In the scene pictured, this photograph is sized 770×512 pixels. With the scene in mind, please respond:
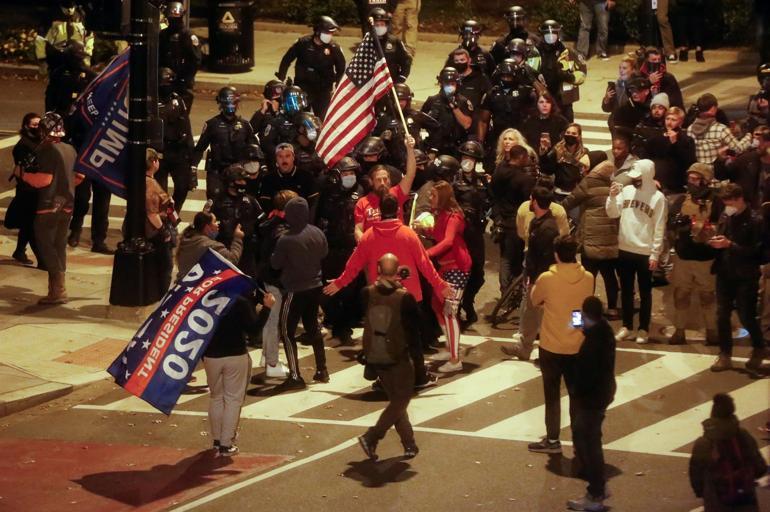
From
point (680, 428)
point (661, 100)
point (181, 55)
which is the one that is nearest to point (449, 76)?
point (661, 100)

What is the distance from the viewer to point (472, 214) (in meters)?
16.9

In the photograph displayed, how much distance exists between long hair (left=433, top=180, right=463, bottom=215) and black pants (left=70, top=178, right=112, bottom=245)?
18.1 ft

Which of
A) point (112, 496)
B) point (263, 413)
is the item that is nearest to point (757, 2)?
point (263, 413)

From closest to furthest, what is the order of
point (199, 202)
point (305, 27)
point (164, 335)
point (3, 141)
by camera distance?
point (164, 335) < point (199, 202) < point (3, 141) < point (305, 27)

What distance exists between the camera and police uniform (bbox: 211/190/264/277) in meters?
16.6

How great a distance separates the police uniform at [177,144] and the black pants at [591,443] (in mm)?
8935

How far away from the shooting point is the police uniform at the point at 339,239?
667 inches

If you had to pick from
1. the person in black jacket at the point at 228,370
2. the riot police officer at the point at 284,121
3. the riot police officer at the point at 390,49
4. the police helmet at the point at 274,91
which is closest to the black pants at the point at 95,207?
the riot police officer at the point at 284,121

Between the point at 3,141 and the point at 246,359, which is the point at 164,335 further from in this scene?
the point at 3,141

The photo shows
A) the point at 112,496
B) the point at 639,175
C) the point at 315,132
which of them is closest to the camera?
the point at 112,496

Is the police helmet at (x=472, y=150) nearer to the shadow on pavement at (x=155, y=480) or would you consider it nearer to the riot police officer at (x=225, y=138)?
the riot police officer at (x=225, y=138)

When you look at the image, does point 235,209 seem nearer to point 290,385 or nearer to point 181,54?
point 290,385

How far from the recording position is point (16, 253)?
19594 mm

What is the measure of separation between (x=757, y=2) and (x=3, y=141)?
1270 cm
